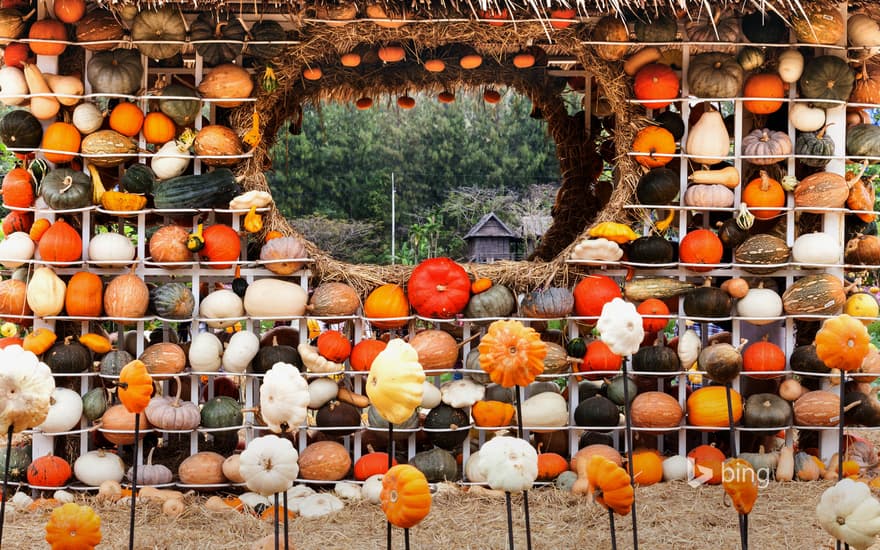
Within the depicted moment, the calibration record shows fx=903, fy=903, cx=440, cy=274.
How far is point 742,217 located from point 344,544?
140 inches

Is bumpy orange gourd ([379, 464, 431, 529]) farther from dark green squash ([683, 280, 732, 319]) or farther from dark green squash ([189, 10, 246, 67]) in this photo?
dark green squash ([189, 10, 246, 67])

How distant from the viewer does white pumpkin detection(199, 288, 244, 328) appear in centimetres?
632

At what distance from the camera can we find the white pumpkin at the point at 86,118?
6301 mm

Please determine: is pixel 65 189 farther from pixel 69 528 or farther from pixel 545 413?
pixel 545 413

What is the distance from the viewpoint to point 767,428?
252 inches

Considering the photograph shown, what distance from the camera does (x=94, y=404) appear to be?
6.25 m

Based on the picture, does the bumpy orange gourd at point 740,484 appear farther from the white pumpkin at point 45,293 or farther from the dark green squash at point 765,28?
the white pumpkin at point 45,293

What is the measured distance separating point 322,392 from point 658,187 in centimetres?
280

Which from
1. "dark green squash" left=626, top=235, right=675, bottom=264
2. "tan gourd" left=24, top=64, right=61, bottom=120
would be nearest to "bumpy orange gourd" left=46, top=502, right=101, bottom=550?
"tan gourd" left=24, top=64, right=61, bottom=120

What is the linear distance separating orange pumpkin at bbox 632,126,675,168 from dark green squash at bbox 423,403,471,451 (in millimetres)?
2275

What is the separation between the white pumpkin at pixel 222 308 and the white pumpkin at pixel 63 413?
104cm

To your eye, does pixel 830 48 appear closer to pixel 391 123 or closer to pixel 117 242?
pixel 117 242

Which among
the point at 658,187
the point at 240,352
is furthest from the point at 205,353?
the point at 658,187

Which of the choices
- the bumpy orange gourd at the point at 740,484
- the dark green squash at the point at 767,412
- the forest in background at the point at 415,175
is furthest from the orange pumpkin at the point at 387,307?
the forest in background at the point at 415,175
